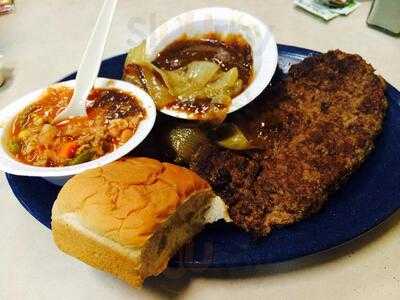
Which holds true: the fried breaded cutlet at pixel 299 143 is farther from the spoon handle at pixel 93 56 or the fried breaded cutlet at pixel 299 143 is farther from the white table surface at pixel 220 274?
the spoon handle at pixel 93 56

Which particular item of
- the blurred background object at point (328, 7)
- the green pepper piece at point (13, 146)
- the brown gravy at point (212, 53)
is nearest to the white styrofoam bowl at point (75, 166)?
the green pepper piece at point (13, 146)

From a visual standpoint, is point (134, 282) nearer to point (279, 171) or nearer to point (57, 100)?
point (279, 171)

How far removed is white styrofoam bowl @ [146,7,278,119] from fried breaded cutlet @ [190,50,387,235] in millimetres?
79

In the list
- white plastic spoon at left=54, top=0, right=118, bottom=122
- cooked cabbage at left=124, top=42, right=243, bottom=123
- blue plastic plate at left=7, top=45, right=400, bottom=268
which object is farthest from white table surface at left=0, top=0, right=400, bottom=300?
cooked cabbage at left=124, top=42, right=243, bottom=123

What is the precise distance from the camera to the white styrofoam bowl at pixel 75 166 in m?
1.27

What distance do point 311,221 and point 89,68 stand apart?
31.9 inches

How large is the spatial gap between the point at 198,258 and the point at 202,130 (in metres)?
0.42

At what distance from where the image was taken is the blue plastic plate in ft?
3.81

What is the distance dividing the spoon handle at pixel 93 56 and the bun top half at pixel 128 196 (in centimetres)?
37

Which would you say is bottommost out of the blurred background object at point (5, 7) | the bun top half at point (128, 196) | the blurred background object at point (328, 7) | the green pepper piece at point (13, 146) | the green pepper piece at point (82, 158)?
the blurred background object at point (5, 7)

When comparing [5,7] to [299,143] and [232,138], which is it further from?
[299,143]

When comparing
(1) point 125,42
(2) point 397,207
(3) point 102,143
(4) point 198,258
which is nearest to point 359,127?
(2) point 397,207

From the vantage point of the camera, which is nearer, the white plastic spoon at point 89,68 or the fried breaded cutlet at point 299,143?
the fried breaded cutlet at point 299,143

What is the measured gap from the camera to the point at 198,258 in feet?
3.84
